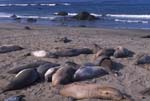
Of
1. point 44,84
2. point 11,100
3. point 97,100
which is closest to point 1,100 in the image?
point 11,100

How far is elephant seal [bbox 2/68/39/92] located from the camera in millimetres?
8453

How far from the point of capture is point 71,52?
1127 centimetres

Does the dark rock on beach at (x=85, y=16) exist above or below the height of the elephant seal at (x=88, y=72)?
below

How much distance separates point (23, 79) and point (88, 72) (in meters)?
1.29

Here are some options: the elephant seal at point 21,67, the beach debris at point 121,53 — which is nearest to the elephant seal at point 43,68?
the elephant seal at point 21,67

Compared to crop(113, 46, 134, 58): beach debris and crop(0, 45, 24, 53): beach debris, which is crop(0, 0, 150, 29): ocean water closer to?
crop(0, 45, 24, 53): beach debris

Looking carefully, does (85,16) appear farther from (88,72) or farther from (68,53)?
(88,72)

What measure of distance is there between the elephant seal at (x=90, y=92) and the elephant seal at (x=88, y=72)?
2.11ft

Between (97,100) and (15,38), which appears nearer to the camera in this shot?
(97,100)

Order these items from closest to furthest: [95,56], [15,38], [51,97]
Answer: [51,97] < [95,56] < [15,38]

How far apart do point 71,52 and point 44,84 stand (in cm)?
259

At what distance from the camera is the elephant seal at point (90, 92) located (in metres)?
7.55

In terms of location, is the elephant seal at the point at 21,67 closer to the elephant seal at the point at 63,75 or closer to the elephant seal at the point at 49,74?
the elephant seal at the point at 49,74

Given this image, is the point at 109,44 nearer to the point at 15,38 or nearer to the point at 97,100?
the point at 15,38
